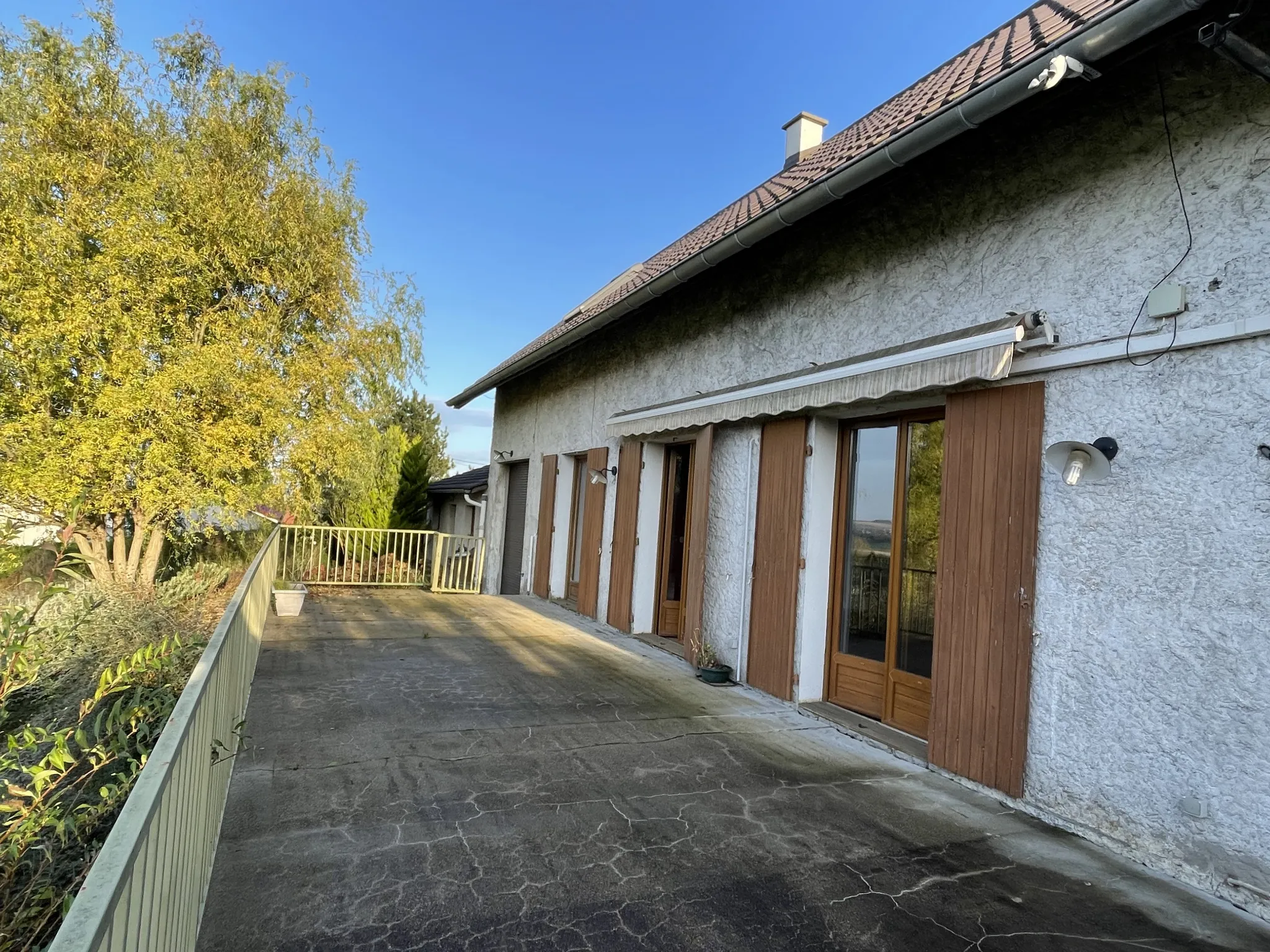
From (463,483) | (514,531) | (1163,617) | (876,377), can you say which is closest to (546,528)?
(514,531)

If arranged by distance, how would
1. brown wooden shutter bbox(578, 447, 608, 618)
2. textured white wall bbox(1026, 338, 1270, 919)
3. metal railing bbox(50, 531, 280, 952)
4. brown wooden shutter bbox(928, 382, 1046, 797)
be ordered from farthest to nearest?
brown wooden shutter bbox(578, 447, 608, 618), brown wooden shutter bbox(928, 382, 1046, 797), textured white wall bbox(1026, 338, 1270, 919), metal railing bbox(50, 531, 280, 952)

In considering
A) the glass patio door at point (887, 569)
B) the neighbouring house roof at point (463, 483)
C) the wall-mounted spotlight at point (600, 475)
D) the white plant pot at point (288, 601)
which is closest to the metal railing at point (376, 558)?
the white plant pot at point (288, 601)

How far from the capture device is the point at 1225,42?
308 centimetres

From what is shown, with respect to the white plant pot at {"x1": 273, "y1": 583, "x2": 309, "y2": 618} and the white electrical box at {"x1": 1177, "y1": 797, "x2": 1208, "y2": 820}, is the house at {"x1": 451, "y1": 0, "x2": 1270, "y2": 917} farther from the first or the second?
the white plant pot at {"x1": 273, "y1": 583, "x2": 309, "y2": 618}

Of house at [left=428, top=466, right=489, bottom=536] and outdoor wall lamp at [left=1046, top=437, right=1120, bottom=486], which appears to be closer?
outdoor wall lamp at [left=1046, top=437, right=1120, bottom=486]

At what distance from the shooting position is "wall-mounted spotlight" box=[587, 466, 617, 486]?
10.5m

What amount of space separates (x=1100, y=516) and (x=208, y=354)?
35.8ft

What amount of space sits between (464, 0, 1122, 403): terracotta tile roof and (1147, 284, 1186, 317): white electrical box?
60.3 inches

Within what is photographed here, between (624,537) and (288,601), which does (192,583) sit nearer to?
(288,601)

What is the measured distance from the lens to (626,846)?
3.58 m

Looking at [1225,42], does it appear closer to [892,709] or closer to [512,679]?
[892,709]

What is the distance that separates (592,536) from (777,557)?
4.77m

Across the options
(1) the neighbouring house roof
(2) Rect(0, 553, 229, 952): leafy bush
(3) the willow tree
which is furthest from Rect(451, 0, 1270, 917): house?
(1) the neighbouring house roof

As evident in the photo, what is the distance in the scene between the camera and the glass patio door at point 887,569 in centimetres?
544
